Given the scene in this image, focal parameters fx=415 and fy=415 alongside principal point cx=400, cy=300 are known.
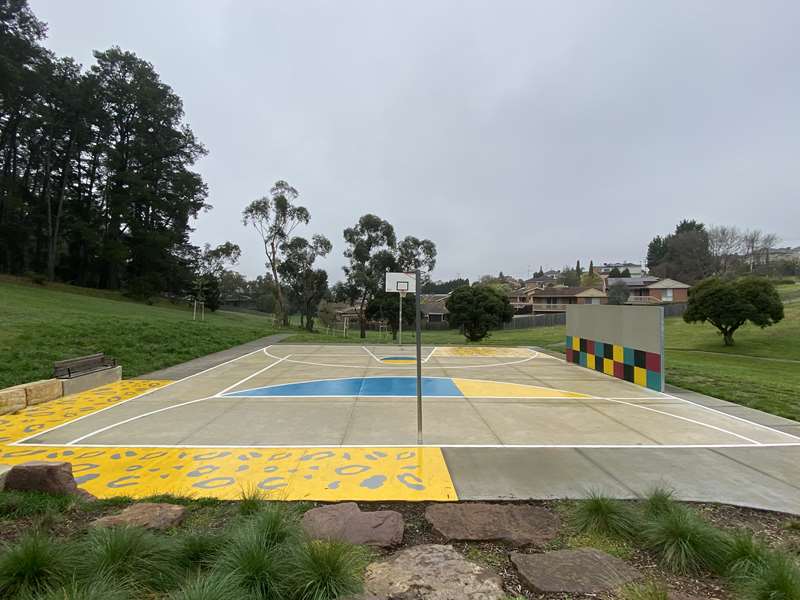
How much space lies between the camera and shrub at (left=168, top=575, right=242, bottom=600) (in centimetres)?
201

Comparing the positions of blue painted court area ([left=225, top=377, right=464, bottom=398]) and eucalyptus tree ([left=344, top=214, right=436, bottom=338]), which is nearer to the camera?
blue painted court area ([left=225, top=377, right=464, bottom=398])

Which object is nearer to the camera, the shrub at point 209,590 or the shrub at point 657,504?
the shrub at point 209,590

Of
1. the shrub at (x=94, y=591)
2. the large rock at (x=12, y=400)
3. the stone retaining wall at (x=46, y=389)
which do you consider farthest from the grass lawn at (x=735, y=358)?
the large rock at (x=12, y=400)

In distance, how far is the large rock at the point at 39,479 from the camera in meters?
3.54

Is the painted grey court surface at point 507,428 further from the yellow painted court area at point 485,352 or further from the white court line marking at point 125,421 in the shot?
the yellow painted court area at point 485,352

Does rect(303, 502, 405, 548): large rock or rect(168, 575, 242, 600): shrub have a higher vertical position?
rect(168, 575, 242, 600): shrub

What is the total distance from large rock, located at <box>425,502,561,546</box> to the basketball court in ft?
6.23

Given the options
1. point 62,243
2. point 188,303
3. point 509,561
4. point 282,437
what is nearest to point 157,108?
point 62,243

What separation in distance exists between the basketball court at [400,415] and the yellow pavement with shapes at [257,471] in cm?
29

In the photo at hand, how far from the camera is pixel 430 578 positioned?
2.45 metres

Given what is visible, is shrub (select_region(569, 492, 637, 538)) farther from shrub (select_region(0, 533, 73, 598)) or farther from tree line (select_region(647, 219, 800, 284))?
tree line (select_region(647, 219, 800, 284))

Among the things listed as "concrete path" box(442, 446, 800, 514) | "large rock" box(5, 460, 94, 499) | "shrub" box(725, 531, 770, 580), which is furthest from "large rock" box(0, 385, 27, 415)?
"shrub" box(725, 531, 770, 580)

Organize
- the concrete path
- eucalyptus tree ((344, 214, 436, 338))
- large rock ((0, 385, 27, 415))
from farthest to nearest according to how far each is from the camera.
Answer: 1. eucalyptus tree ((344, 214, 436, 338))
2. large rock ((0, 385, 27, 415))
3. the concrete path

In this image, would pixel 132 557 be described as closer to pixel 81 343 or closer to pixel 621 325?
pixel 621 325
